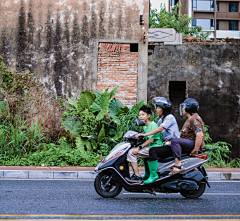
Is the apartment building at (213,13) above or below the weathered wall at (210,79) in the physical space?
above

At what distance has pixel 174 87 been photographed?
49.2 ft

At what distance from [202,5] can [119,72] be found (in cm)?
4463

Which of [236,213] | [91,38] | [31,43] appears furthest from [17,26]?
[236,213]

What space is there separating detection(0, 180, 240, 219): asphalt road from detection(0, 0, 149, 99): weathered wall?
6.15 meters

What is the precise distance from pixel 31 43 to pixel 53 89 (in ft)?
6.40

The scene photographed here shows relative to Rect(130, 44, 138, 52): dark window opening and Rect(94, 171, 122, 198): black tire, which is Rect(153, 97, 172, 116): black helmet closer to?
Rect(94, 171, 122, 198): black tire

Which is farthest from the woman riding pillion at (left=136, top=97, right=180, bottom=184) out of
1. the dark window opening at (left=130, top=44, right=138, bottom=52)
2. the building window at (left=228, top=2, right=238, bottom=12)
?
the building window at (left=228, top=2, right=238, bottom=12)

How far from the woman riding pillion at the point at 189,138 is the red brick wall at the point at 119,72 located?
658 cm

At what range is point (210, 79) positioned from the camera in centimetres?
1377

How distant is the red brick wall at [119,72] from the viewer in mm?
12242

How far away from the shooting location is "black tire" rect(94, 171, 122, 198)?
5484 mm

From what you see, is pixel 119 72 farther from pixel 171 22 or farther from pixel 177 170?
pixel 171 22

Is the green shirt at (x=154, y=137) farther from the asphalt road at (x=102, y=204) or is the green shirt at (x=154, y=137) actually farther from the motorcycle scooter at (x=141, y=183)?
the asphalt road at (x=102, y=204)

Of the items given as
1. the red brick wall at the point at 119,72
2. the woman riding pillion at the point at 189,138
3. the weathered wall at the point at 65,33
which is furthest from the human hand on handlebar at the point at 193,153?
the weathered wall at the point at 65,33
